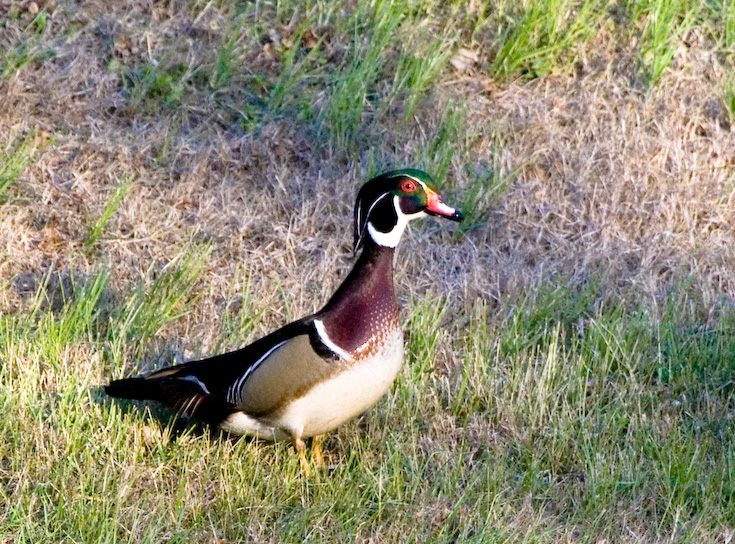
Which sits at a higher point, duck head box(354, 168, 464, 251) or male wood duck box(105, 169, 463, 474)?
duck head box(354, 168, 464, 251)

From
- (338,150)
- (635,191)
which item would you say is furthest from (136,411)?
(635,191)

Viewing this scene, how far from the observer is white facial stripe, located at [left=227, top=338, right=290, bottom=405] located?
3.97m

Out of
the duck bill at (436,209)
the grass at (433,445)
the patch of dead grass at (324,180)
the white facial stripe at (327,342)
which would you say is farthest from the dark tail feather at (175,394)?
the duck bill at (436,209)

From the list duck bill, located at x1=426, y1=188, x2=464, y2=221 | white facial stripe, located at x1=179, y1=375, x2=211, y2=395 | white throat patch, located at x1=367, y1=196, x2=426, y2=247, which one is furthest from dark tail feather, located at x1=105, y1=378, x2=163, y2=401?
duck bill, located at x1=426, y1=188, x2=464, y2=221

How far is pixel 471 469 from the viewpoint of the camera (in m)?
4.23

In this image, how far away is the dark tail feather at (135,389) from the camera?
409 centimetres

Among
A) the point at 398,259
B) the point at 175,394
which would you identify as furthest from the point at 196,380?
the point at 398,259

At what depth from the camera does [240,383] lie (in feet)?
13.1

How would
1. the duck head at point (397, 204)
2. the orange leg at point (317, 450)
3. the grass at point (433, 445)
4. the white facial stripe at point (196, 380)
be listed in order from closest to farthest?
the grass at point (433, 445) → the duck head at point (397, 204) → the white facial stripe at point (196, 380) → the orange leg at point (317, 450)

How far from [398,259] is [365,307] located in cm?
152

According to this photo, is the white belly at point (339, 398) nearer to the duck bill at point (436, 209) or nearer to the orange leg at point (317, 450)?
the orange leg at point (317, 450)

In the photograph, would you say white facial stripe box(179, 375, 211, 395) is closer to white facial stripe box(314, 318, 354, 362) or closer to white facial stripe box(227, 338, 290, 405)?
white facial stripe box(227, 338, 290, 405)

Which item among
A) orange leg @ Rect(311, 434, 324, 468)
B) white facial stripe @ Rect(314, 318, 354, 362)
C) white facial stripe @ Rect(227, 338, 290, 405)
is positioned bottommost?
orange leg @ Rect(311, 434, 324, 468)

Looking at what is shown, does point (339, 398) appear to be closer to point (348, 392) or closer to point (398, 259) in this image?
point (348, 392)
